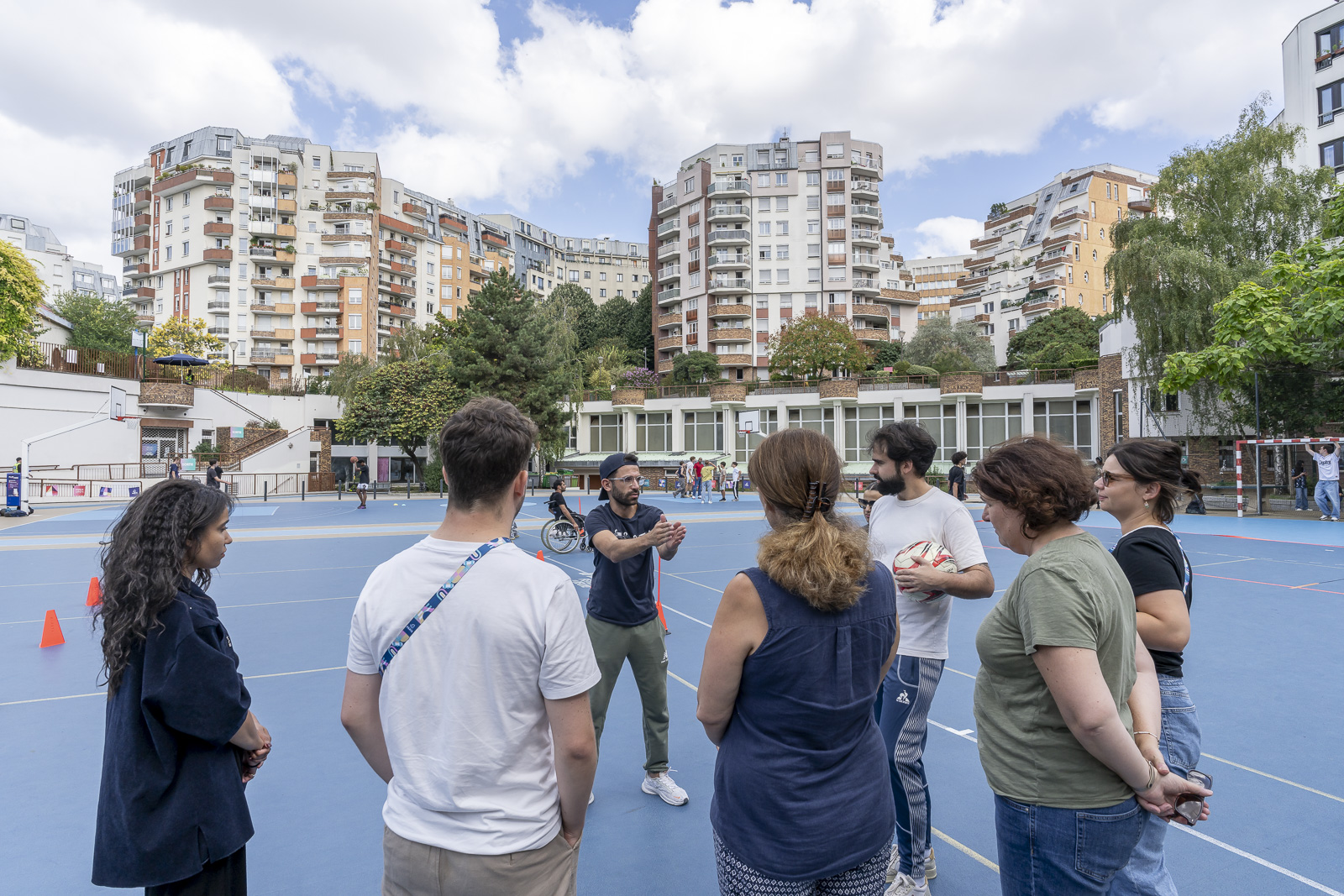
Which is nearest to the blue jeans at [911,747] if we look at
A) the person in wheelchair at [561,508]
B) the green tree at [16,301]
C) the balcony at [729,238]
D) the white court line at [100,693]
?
A: the white court line at [100,693]

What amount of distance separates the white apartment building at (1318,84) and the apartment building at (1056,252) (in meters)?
31.0

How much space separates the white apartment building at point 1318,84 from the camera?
106 feet

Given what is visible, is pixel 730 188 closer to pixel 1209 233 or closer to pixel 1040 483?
pixel 1209 233

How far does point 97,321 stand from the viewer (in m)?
59.8

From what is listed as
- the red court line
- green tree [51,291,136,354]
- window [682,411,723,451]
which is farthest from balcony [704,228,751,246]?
the red court line

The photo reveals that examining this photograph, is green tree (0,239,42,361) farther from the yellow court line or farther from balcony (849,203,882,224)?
balcony (849,203,882,224)

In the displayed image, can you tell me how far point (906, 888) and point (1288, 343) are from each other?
22015 millimetres

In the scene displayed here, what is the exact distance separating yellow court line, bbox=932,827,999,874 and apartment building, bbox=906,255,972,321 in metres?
110

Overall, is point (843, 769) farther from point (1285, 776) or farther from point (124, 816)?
point (1285, 776)

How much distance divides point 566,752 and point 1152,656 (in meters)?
2.06

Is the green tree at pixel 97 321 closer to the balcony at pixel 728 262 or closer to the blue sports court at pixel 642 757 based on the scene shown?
the balcony at pixel 728 262

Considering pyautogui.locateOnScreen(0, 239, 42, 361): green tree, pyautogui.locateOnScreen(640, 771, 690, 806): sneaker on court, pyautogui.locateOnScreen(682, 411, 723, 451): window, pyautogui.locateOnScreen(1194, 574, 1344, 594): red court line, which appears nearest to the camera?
pyautogui.locateOnScreen(640, 771, 690, 806): sneaker on court

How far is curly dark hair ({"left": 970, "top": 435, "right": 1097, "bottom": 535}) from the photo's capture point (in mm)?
2037

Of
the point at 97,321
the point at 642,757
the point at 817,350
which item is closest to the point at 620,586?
the point at 642,757
